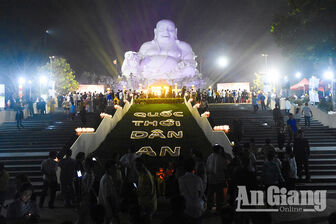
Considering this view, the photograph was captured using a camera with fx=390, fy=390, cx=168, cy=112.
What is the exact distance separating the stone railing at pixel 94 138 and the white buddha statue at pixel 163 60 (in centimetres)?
3959

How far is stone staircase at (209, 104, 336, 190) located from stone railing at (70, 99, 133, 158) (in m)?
5.79

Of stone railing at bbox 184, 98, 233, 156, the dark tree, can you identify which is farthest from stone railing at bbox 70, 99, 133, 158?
the dark tree

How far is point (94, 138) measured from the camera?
1875cm

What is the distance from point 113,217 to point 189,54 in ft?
201

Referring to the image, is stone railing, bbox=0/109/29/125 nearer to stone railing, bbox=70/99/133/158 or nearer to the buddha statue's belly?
stone railing, bbox=70/99/133/158

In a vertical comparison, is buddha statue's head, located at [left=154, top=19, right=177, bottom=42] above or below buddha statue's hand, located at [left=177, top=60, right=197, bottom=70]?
above

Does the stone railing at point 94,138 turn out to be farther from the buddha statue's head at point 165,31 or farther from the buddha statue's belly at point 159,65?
the buddha statue's head at point 165,31

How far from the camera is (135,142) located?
19719 mm

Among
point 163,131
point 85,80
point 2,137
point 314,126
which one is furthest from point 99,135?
point 85,80

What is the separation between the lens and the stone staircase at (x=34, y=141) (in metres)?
15.7

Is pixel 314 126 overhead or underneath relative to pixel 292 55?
underneath

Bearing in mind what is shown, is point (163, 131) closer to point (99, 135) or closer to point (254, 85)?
point (99, 135)

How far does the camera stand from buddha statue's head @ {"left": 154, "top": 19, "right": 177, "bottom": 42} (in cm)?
6531

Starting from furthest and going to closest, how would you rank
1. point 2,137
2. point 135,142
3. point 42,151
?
point 2,137 < point 135,142 < point 42,151
